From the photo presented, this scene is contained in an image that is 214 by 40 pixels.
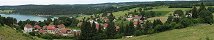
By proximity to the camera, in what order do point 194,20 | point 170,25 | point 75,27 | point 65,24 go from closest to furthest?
point 170,25 < point 194,20 < point 75,27 < point 65,24

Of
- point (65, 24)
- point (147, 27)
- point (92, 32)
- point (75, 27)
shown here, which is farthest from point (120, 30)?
point (65, 24)

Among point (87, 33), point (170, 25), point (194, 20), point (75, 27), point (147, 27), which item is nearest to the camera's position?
point (87, 33)

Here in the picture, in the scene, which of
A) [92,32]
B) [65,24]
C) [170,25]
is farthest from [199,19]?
[65,24]

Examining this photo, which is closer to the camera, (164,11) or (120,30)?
(120,30)

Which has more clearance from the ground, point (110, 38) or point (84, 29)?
point (84, 29)

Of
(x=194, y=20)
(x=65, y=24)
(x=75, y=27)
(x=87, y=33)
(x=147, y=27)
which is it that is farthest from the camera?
(x=65, y=24)

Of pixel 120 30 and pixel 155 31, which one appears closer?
pixel 155 31

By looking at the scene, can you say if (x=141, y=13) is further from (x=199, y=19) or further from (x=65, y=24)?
(x=199, y=19)

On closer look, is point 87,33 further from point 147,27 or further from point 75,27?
point 75,27

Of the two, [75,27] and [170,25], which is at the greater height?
[170,25]
